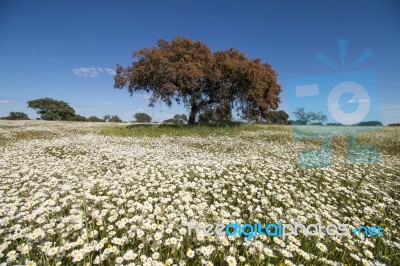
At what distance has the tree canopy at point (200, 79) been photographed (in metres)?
22.4

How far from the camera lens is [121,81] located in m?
23.7

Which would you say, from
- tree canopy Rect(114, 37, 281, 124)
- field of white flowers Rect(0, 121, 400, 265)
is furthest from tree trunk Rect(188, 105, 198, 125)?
field of white flowers Rect(0, 121, 400, 265)

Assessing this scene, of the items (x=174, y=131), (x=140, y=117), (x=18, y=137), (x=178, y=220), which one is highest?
(x=140, y=117)

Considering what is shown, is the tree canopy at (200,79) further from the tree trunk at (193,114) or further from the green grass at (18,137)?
the green grass at (18,137)

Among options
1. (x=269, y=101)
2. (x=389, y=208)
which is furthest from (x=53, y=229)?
(x=269, y=101)

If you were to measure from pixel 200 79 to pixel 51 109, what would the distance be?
89.0m

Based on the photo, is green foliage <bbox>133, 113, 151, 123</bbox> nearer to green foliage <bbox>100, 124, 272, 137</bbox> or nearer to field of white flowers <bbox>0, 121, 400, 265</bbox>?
green foliage <bbox>100, 124, 272, 137</bbox>

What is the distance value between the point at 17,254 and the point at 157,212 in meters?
1.79

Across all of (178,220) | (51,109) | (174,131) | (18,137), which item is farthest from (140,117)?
(178,220)

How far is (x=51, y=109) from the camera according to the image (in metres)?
87.7

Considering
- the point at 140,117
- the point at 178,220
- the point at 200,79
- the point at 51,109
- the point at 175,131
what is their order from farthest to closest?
the point at 140,117
the point at 51,109
the point at 200,79
the point at 175,131
the point at 178,220

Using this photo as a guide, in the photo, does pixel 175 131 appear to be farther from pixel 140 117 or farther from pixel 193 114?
pixel 140 117

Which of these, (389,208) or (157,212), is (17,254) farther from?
(389,208)

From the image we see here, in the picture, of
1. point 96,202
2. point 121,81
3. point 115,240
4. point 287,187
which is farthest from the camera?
point 121,81
